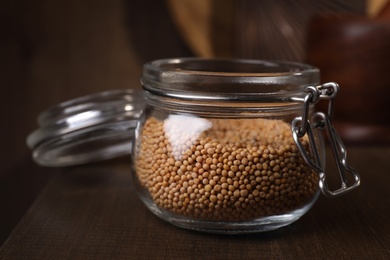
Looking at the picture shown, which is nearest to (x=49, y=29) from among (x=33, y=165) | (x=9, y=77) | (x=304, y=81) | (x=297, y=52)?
(x=9, y=77)

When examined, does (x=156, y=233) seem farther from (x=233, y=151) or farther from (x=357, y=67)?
(x=357, y=67)

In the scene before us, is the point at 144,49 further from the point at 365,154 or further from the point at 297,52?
the point at 365,154

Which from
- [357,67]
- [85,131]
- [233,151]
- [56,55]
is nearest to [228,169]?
[233,151]

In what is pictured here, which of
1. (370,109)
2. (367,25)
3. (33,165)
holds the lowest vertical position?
(33,165)

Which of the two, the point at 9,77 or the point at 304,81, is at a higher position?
the point at 304,81

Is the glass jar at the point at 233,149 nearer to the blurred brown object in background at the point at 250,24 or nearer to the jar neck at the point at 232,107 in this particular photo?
the jar neck at the point at 232,107

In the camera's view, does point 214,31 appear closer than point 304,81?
No

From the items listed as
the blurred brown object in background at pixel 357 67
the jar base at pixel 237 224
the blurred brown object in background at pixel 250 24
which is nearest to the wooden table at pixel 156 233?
the jar base at pixel 237 224
